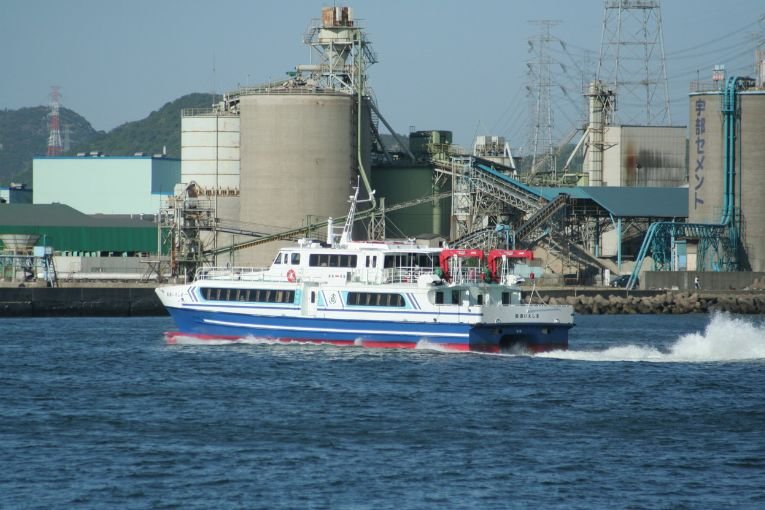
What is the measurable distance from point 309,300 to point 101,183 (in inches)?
3301

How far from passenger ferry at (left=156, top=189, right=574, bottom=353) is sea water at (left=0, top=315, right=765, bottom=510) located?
97 centimetres

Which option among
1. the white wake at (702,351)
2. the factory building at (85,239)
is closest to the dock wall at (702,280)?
the factory building at (85,239)

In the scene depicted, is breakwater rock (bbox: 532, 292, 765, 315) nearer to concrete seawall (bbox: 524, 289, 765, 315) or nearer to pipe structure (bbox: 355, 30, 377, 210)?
concrete seawall (bbox: 524, 289, 765, 315)

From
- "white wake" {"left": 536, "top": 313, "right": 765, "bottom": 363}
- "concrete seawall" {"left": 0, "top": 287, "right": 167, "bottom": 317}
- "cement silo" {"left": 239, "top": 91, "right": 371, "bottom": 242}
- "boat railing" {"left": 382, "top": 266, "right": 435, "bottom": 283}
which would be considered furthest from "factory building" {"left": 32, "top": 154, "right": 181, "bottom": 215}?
"white wake" {"left": 536, "top": 313, "right": 765, "bottom": 363}

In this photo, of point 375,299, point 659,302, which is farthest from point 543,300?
point 375,299

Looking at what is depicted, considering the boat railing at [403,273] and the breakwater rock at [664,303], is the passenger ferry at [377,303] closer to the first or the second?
the boat railing at [403,273]

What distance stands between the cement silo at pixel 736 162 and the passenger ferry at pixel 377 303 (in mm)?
49176

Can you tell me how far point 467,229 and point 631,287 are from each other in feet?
48.3

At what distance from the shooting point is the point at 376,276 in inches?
2291

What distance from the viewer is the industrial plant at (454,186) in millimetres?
101375

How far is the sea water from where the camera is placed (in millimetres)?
30797

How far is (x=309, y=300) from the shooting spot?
58438 millimetres

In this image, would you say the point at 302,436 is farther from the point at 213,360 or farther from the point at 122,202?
the point at 122,202

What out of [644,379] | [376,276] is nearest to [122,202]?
[376,276]
